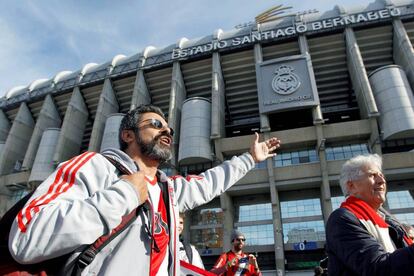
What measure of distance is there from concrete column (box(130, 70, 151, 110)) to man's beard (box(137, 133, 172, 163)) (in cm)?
2931

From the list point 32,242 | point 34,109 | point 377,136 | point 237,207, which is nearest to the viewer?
point 32,242

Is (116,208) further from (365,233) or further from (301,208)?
(301,208)

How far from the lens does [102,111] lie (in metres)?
32.2

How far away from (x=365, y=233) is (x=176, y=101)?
94.3ft

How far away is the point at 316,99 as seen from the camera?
81.5 ft

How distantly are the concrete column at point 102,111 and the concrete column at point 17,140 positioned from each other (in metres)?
12.0

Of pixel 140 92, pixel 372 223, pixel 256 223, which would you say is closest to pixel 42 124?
pixel 140 92

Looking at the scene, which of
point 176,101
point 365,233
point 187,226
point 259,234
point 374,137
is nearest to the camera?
point 365,233

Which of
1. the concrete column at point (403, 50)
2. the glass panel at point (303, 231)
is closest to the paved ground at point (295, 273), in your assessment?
the glass panel at point (303, 231)

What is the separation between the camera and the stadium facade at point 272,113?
23547 mm

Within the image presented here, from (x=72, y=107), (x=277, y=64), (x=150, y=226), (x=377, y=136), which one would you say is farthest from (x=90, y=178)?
(x=72, y=107)

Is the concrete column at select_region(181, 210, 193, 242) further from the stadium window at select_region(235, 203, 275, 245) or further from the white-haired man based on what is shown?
the white-haired man

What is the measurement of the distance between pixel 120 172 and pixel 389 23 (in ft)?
109

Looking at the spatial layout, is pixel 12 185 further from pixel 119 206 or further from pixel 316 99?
pixel 119 206
